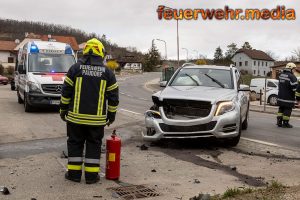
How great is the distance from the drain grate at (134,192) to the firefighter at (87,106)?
0.47 meters

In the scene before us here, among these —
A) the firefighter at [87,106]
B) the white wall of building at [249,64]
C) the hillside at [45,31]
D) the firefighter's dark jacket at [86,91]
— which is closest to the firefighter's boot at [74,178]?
the firefighter at [87,106]

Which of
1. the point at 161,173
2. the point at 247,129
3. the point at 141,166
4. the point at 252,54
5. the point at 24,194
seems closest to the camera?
the point at 24,194

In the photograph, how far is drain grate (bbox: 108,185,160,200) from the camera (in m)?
5.19

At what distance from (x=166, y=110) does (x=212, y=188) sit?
2997 mm

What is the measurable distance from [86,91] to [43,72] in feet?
32.1

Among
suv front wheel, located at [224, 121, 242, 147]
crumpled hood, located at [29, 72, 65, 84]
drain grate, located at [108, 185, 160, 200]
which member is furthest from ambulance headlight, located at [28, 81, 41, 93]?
drain grate, located at [108, 185, 160, 200]

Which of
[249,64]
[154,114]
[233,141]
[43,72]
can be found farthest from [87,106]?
[249,64]

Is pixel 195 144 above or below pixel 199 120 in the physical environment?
below

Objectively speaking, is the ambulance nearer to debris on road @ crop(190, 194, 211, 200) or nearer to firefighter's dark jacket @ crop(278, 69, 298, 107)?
firefighter's dark jacket @ crop(278, 69, 298, 107)

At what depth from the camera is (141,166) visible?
680cm

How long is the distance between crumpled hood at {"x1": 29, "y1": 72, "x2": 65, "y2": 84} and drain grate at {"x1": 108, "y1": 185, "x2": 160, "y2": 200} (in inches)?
379

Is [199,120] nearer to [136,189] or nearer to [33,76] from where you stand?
[136,189]

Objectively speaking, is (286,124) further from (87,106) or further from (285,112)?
(87,106)

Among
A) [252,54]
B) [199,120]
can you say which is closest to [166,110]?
[199,120]
